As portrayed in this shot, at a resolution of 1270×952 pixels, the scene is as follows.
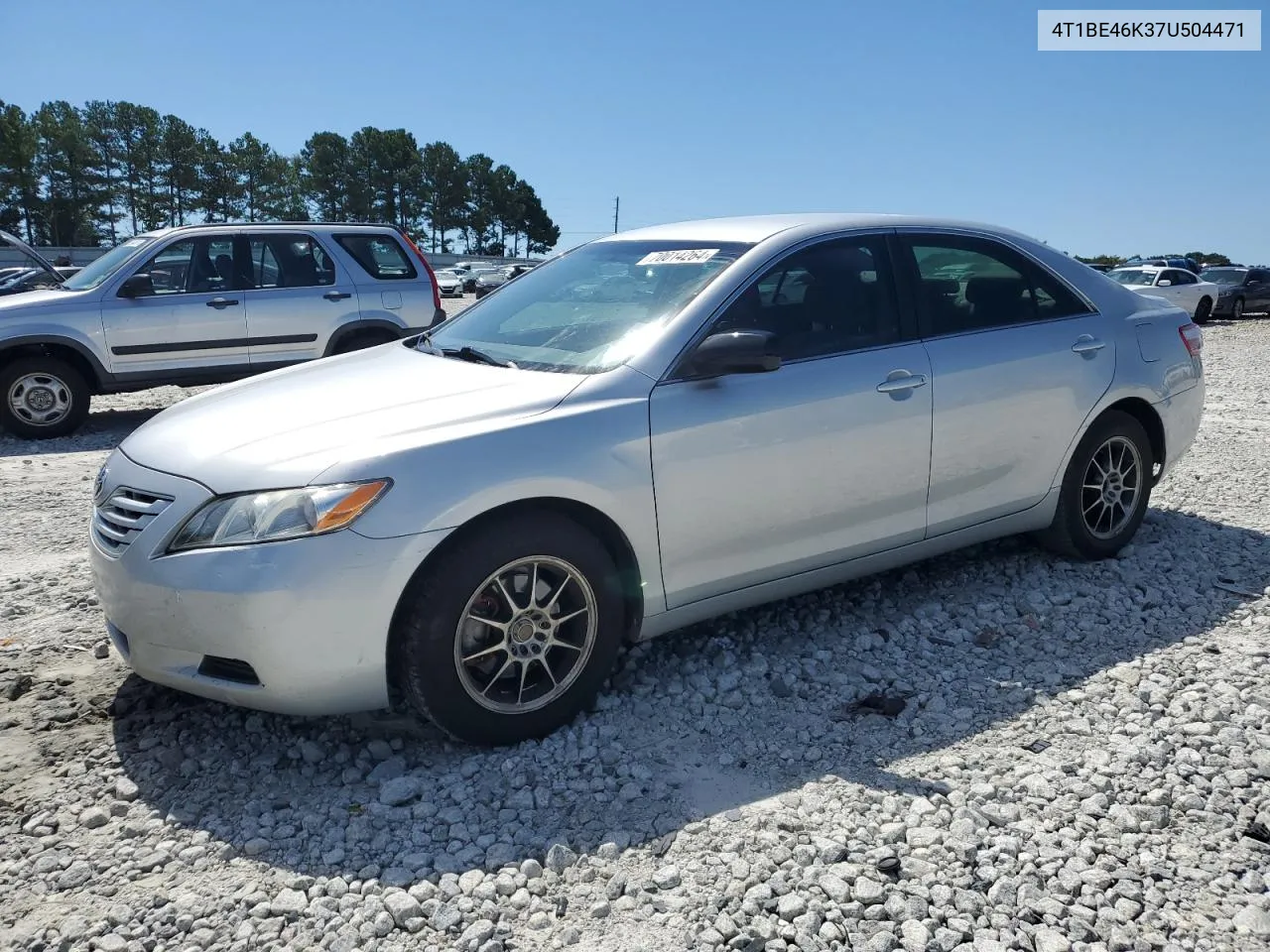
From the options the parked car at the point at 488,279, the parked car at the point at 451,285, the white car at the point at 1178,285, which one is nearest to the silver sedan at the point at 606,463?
the white car at the point at 1178,285

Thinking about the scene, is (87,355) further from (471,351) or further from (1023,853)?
(1023,853)

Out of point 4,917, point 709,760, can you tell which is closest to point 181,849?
point 4,917

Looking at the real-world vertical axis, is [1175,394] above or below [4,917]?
above

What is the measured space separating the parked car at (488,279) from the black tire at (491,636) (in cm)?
4529

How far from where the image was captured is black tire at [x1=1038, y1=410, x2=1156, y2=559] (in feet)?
15.7

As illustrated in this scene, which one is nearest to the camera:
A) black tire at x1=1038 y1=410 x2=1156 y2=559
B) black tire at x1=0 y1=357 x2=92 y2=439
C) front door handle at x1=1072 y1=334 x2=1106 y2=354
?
front door handle at x1=1072 y1=334 x2=1106 y2=354

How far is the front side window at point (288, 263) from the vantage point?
31.8 ft

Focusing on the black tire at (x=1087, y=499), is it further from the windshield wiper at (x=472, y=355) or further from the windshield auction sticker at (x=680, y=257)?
the windshield wiper at (x=472, y=355)

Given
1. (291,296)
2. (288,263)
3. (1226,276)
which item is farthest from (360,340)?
(1226,276)

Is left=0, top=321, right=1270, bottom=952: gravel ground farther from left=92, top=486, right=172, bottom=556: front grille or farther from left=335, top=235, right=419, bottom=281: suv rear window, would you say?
left=335, top=235, right=419, bottom=281: suv rear window

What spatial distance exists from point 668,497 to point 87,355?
25.0ft

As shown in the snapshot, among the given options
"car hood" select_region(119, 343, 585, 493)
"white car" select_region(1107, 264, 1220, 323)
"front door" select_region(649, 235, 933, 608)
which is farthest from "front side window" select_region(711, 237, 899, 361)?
"white car" select_region(1107, 264, 1220, 323)

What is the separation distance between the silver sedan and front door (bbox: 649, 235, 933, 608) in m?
0.01

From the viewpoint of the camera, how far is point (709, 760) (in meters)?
3.29
